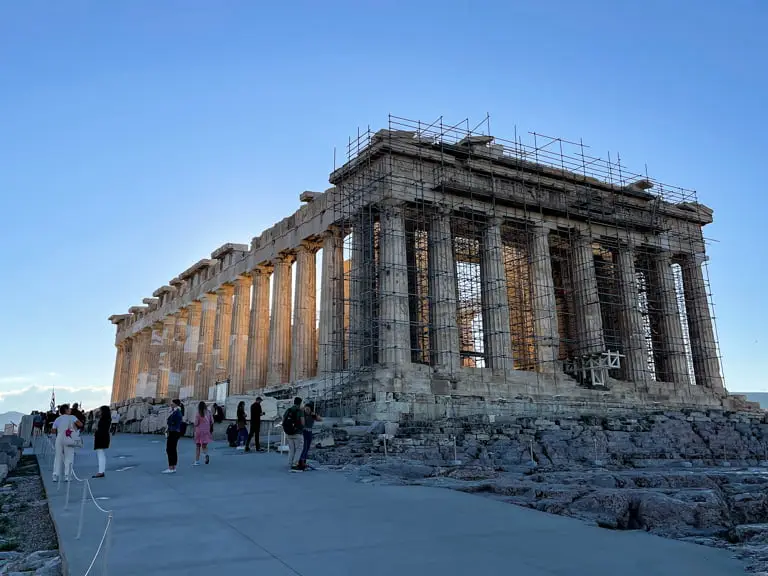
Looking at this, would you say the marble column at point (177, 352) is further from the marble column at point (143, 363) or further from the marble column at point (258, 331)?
the marble column at point (258, 331)

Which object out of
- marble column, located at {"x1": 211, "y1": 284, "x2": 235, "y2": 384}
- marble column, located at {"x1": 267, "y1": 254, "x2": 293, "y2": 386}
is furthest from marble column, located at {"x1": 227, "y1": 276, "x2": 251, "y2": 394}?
marble column, located at {"x1": 267, "y1": 254, "x2": 293, "y2": 386}

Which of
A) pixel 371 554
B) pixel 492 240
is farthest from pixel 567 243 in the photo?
pixel 371 554

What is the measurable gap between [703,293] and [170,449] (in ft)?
118

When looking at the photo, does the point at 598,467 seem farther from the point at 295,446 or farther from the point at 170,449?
the point at 170,449

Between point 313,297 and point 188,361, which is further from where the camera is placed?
point 188,361

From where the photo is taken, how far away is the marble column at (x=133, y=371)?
6347 centimetres

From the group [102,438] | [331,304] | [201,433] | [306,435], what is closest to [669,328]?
[331,304]

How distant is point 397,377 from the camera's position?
28.8 metres

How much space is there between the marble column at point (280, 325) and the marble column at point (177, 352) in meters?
14.7

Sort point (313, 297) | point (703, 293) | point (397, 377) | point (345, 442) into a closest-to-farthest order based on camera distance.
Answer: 1. point (345, 442)
2. point (397, 377)
3. point (313, 297)
4. point (703, 293)

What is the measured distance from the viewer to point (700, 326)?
41062 millimetres

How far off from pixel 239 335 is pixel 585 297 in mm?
21081

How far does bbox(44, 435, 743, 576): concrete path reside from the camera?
6.57 metres

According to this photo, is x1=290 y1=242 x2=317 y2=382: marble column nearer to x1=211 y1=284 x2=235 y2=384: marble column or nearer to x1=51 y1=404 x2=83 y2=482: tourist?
x1=211 y1=284 x2=235 y2=384: marble column
